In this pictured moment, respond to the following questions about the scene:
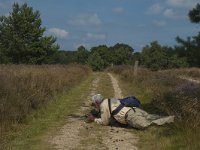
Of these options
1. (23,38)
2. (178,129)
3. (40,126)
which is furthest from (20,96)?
(23,38)

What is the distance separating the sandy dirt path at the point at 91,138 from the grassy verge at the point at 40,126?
33 centimetres

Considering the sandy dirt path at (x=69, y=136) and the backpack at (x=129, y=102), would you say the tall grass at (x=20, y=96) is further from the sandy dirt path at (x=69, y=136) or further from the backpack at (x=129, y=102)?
the backpack at (x=129, y=102)

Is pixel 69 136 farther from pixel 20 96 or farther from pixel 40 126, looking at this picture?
pixel 20 96

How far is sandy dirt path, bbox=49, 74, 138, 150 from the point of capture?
32.9ft

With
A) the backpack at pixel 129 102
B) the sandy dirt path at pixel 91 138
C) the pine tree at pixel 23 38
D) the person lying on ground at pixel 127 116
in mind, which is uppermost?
the pine tree at pixel 23 38

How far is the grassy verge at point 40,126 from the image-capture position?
10.1 m

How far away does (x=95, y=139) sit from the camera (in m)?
10.9

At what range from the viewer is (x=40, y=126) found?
12461mm

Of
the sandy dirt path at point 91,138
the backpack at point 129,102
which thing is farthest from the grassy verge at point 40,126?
the backpack at point 129,102

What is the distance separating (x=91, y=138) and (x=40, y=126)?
6.80ft

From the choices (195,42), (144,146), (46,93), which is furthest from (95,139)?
(46,93)

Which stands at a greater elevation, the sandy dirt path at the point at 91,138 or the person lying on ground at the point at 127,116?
the person lying on ground at the point at 127,116

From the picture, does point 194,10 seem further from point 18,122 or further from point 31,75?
point 31,75

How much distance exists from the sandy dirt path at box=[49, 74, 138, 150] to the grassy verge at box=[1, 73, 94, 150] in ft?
1.07
